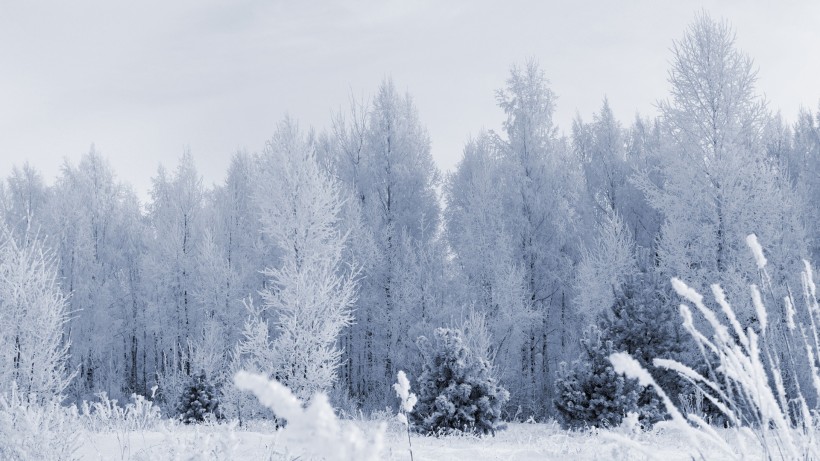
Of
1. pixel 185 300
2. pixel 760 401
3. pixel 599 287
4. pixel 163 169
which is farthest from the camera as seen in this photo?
pixel 163 169

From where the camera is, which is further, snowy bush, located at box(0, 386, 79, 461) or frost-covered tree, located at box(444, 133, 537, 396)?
frost-covered tree, located at box(444, 133, 537, 396)

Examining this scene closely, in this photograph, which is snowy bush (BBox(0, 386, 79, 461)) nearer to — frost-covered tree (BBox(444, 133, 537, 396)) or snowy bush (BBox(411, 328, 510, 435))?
snowy bush (BBox(411, 328, 510, 435))

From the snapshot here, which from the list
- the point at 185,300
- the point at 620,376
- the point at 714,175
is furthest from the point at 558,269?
the point at 185,300

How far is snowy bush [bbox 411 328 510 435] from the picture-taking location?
35.6ft

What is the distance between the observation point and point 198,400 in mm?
15219

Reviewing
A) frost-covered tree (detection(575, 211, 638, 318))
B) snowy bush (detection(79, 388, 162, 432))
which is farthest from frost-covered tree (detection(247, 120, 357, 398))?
frost-covered tree (detection(575, 211, 638, 318))

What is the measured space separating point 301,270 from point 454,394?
13.1ft

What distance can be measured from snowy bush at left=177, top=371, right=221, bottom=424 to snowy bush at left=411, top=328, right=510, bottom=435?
6.49 meters

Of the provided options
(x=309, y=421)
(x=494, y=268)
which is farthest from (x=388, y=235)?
(x=309, y=421)

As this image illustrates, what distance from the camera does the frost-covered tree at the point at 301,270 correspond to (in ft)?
38.3

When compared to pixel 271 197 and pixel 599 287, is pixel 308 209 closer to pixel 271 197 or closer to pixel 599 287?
pixel 271 197

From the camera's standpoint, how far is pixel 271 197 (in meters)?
12.9

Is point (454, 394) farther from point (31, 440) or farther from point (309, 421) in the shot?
point (309, 421)

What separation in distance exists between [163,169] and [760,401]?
90.2 feet
